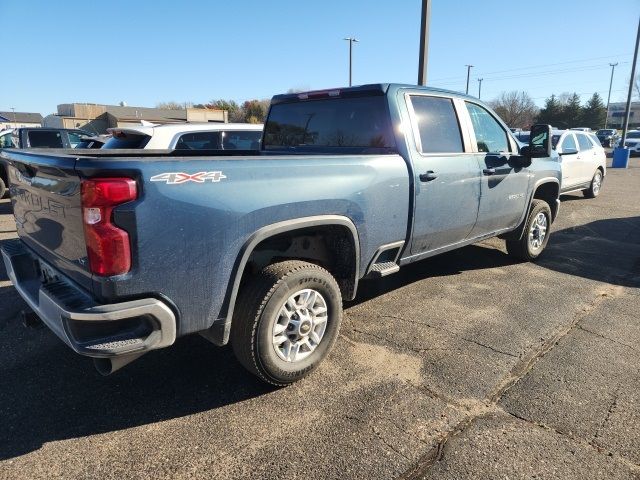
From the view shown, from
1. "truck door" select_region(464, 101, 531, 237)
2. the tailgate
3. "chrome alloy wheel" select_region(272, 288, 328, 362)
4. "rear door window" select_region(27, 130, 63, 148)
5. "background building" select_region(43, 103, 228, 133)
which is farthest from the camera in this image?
"background building" select_region(43, 103, 228, 133)

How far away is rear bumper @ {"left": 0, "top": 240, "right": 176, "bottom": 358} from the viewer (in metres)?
2.20

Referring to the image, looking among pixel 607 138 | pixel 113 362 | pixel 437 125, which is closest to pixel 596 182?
pixel 437 125

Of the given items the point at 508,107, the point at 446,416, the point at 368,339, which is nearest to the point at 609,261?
the point at 368,339

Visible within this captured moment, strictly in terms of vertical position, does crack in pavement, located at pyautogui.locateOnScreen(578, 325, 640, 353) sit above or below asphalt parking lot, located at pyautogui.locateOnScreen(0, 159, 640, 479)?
above

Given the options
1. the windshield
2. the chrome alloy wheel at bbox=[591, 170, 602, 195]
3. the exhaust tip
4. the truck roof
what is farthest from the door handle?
the chrome alloy wheel at bbox=[591, 170, 602, 195]

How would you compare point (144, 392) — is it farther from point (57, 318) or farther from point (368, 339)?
point (368, 339)

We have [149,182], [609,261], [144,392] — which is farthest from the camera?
[609,261]

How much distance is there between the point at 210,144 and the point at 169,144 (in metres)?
0.69

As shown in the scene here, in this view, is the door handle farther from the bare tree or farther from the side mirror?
the bare tree

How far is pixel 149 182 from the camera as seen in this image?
7.18 feet

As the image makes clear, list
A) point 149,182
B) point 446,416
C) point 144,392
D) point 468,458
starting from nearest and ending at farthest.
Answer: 1. point 149,182
2. point 468,458
3. point 446,416
4. point 144,392

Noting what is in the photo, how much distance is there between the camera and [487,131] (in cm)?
477

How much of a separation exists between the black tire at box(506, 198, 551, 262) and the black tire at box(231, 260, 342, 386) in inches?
139

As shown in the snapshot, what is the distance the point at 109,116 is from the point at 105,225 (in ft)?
218
